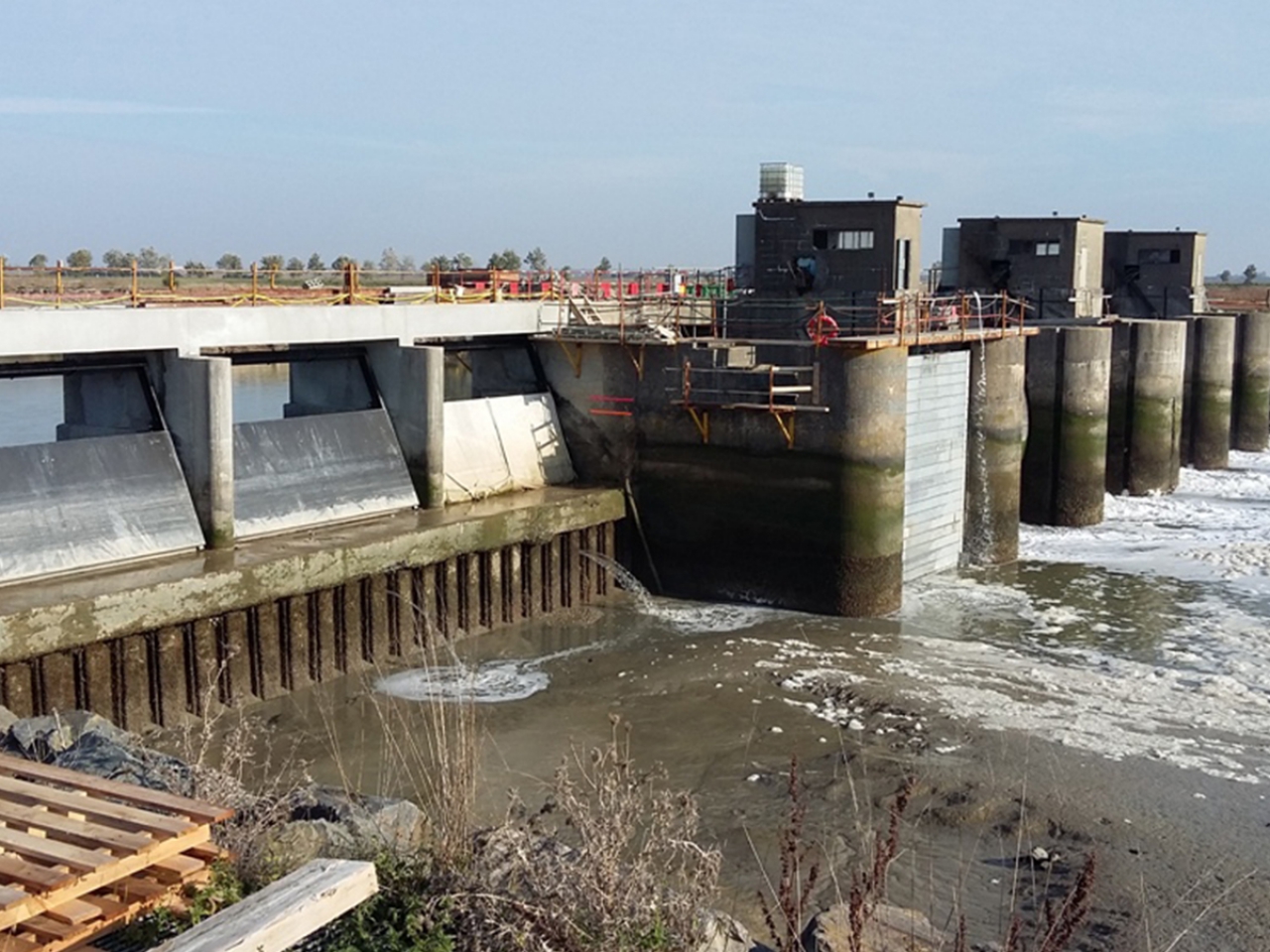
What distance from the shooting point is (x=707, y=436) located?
2056cm

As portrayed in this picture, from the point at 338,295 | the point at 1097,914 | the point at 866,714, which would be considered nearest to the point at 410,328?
the point at 338,295

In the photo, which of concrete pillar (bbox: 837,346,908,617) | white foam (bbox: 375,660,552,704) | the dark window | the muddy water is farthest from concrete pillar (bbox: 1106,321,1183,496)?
white foam (bbox: 375,660,552,704)

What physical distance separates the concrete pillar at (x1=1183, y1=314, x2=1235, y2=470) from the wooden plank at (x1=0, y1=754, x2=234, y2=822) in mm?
32226

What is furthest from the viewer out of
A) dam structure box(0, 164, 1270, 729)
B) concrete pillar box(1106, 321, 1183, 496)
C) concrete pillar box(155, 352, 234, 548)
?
concrete pillar box(1106, 321, 1183, 496)

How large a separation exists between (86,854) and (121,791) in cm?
81

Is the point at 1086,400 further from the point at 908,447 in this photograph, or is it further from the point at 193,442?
the point at 193,442

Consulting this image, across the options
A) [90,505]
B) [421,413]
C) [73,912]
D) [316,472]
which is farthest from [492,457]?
[73,912]

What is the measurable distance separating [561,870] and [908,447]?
618 inches

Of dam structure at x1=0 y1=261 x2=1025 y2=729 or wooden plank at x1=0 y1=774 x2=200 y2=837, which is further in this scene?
dam structure at x1=0 y1=261 x2=1025 y2=729

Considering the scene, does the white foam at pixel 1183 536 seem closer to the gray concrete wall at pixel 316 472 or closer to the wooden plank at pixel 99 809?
the gray concrete wall at pixel 316 472

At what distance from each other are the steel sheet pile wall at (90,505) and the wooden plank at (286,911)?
34.0 feet

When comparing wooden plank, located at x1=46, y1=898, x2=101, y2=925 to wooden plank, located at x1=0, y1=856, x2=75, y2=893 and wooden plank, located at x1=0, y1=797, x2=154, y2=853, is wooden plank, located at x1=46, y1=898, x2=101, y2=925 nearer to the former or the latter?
wooden plank, located at x1=0, y1=856, x2=75, y2=893

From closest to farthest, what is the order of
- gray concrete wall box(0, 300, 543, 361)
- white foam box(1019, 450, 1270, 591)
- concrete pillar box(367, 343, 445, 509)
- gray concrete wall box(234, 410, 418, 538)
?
gray concrete wall box(0, 300, 543, 361), gray concrete wall box(234, 410, 418, 538), concrete pillar box(367, 343, 445, 509), white foam box(1019, 450, 1270, 591)

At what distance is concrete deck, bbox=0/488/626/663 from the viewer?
1376cm
